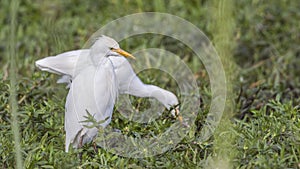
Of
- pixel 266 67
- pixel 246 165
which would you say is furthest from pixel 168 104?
pixel 266 67

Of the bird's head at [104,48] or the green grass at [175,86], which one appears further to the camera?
the bird's head at [104,48]

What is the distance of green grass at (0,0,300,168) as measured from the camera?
2822 mm

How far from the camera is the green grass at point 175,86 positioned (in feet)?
9.26

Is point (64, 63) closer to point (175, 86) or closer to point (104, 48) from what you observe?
point (104, 48)

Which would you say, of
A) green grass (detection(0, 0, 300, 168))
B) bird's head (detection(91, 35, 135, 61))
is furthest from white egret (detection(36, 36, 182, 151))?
green grass (detection(0, 0, 300, 168))

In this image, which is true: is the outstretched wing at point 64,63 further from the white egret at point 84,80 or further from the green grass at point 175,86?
the green grass at point 175,86

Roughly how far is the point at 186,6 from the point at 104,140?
240 centimetres

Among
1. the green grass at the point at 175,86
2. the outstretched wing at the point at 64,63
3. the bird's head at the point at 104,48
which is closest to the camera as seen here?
the green grass at the point at 175,86

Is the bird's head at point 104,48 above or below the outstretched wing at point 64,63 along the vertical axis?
above

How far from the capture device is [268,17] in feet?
16.1

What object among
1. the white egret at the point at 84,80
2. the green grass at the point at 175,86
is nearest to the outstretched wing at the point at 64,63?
the white egret at the point at 84,80

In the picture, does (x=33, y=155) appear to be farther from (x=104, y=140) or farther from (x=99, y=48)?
(x=99, y=48)

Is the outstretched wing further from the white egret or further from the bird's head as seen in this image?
the bird's head

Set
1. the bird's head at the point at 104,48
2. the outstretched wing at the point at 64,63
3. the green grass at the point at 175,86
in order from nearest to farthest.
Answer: the green grass at the point at 175,86
the bird's head at the point at 104,48
the outstretched wing at the point at 64,63
